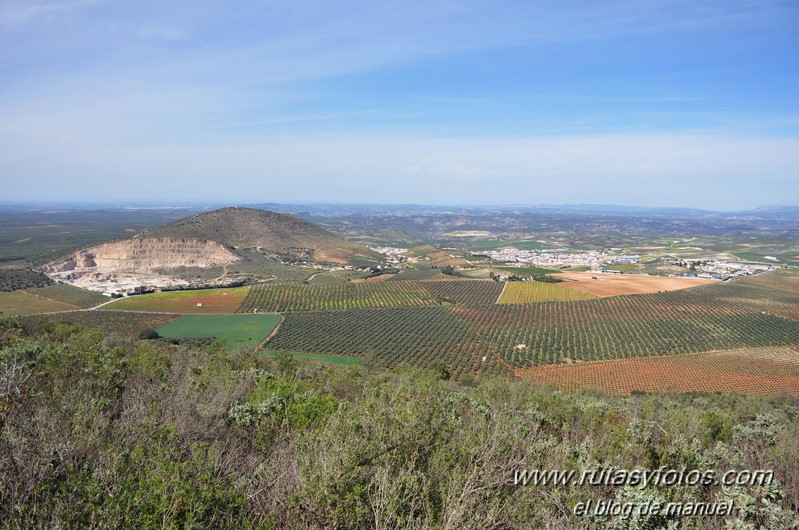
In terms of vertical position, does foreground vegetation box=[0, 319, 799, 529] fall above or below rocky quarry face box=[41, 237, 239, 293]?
above

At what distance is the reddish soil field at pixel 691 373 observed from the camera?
151 feet

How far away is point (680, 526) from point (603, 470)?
8.27 ft

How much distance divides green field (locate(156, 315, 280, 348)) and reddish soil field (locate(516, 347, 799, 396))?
129ft

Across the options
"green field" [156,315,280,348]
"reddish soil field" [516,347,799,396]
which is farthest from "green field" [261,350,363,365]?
"reddish soil field" [516,347,799,396]

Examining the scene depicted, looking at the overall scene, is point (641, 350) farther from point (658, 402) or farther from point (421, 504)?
point (421, 504)

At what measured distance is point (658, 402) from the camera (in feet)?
116

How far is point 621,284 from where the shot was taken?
10475 centimetres

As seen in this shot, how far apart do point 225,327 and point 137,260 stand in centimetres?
7386

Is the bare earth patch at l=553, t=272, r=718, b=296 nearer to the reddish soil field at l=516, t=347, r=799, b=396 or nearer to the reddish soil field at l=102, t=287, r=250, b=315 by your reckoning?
the reddish soil field at l=516, t=347, r=799, b=396

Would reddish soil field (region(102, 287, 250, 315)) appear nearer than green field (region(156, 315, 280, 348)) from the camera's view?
No

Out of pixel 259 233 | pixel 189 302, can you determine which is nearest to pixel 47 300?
pixel 189 302

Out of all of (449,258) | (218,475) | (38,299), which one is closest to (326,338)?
(218,475)

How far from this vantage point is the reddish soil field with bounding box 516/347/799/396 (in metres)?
45.9

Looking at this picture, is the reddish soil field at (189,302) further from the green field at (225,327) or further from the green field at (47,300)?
the green field at (47,300)
